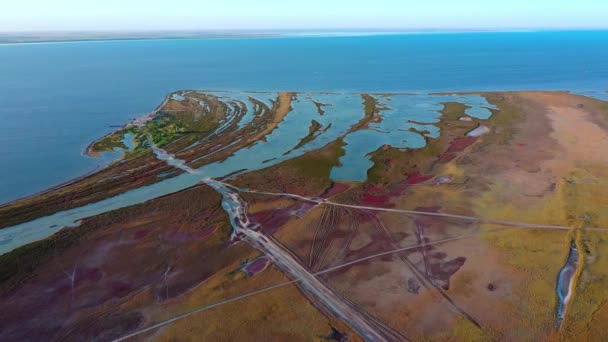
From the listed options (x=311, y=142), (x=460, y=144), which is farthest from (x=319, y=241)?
→ (x=460, y=144)

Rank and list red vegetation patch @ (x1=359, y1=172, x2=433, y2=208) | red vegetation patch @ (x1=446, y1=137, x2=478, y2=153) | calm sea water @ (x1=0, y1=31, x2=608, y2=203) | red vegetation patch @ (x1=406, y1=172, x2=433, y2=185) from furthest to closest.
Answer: red vegetation patch @ (x1=446, y1=137, x2=478, y2=153)
calm sea water @ (x1=0, y1=31, x2=608, y2=203)
red vegetation patch @ (x1=406, y1=172, x2=433, y2=185)
red vegetation patch @ (x1=359, y1=172, x2=433, y2=208)

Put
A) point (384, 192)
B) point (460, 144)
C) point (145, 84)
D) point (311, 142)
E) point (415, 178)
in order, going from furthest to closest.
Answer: point (145, 84) < point (311, 142) < point (460, 144) < point (415, 178) < point (384, 192)

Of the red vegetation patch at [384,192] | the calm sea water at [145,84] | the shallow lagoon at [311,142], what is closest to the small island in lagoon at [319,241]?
the red vegetation patch at [384,192]

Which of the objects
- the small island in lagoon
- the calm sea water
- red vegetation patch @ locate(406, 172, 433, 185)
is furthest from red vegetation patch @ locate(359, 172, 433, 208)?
the calm sea water

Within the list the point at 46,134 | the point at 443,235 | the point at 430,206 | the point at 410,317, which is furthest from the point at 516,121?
the point at 46,134

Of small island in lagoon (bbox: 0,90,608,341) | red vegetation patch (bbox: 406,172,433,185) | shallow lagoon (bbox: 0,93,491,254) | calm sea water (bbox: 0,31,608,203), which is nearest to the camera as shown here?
small island in lagoon (bbox: 0,90,608,341)

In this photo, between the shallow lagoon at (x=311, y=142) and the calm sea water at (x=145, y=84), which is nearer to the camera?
the shallow lagoon at (x=311, y=142)

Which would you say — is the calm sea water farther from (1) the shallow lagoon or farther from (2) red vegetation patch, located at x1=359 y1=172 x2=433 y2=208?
(2) red vegetation patch, located at x1=359 y1=172 x2=433 y2=208

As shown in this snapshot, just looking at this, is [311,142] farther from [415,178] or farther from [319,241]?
[319,241]

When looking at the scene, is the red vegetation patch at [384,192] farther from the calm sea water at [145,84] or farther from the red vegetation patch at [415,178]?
the calm sea water at [145,84]
